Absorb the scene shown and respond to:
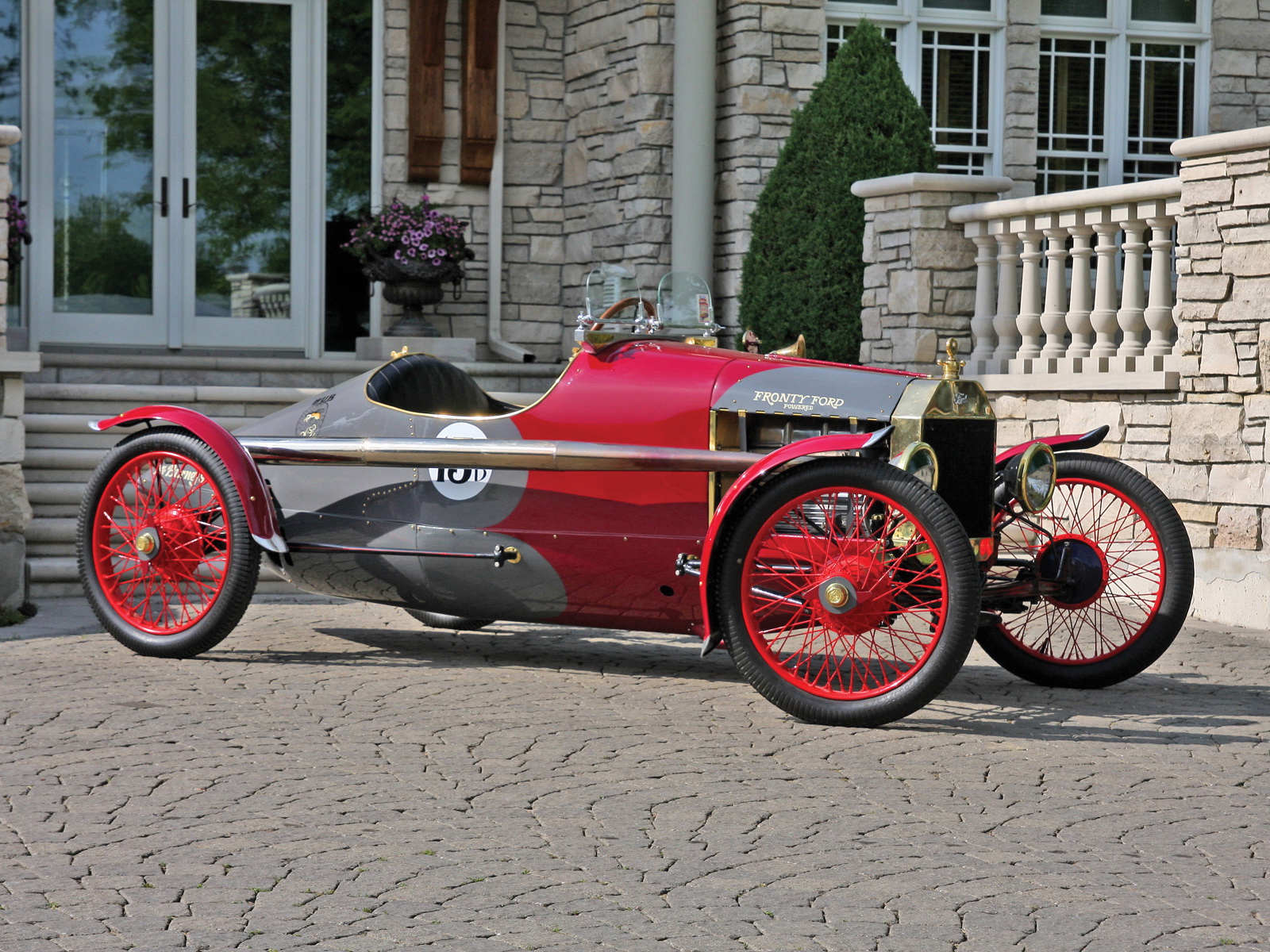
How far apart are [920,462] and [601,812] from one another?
5.43 ft

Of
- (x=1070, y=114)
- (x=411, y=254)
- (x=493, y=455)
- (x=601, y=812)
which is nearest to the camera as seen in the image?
(x=601, y=812)

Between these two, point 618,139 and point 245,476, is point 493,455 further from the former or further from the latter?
point 618,139

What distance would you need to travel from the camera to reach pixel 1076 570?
18.2 feet

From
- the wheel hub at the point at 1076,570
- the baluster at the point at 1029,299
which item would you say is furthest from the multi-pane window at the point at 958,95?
the wheel hub at the point at 1076,570

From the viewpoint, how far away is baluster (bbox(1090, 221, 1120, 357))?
8195 mm

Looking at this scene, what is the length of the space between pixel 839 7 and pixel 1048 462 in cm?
724

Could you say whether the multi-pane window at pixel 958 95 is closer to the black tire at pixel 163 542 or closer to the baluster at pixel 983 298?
the baluster at pixel 983 298

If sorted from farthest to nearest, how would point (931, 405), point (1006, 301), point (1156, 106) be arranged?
point (1156, 106)
point (1006, 301)
point (931, 405)

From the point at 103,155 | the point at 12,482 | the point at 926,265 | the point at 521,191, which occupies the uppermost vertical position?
the point at 103,155

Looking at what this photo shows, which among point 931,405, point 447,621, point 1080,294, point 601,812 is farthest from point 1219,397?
point 601,812

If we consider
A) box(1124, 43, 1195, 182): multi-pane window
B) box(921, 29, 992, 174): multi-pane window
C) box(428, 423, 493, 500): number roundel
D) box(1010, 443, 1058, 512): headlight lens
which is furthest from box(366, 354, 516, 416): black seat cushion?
box(1124, 43, 1195, 182): multi-pane window

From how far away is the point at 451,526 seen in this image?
5.84 m

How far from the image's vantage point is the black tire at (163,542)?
19.8 ft

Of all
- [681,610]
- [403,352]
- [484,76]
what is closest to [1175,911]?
[681,610]
